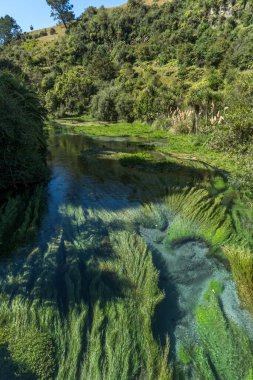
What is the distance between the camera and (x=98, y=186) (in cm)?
1805

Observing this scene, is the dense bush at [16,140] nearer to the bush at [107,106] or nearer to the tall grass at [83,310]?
the tall grass at [83,310]

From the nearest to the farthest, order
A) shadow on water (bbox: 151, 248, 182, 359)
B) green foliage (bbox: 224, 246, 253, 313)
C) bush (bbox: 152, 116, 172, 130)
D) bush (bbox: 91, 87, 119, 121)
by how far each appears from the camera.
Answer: shadow on water (bbox: 151, 248, 182, 359)
green foliage (bbox: 224, 246, 253, 313)
bush (bbox: 152, 116, 172, 130)
bush (bbox: 91, 87, 119, 121)

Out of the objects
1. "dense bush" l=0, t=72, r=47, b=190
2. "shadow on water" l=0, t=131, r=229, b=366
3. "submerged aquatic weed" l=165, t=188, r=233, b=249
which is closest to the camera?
"shadow on water" l=0, t=131, r=229, b=366

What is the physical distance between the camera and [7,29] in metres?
116

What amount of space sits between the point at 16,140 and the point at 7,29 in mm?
121048

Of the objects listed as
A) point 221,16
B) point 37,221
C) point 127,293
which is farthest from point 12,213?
point 221,16

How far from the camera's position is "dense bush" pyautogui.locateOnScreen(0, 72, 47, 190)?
15.6 metres

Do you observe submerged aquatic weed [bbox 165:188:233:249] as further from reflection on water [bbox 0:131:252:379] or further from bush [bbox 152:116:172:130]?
bush [bbox 152:116:172:130]

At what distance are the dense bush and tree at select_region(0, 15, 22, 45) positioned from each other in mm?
115673

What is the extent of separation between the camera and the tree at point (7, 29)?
115m

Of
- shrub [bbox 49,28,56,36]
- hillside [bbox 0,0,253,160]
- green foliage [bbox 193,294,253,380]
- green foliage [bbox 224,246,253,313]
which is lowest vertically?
green foliage [bbox 193,294,253,380]

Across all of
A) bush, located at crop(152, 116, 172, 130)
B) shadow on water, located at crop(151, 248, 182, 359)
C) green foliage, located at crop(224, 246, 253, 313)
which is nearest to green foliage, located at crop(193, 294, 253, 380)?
shadow on water, located at crop(151, 248, 182, 359)

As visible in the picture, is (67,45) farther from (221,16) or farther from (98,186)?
(98,186)

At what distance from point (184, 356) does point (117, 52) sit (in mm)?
87126
